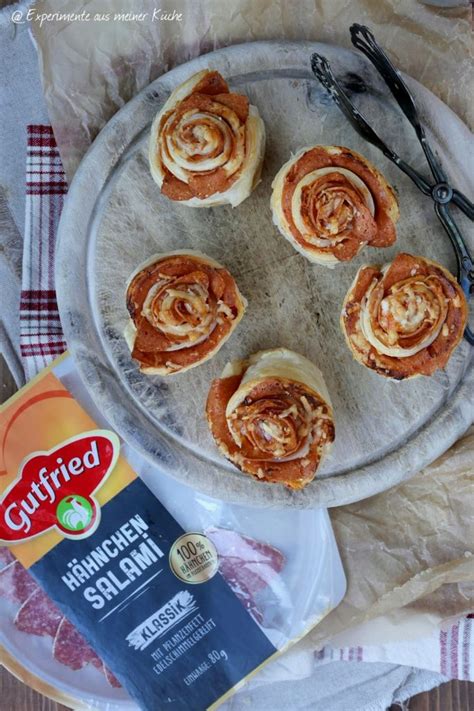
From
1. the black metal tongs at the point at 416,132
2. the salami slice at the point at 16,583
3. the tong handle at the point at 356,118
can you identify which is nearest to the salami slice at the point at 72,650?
the salami slice at the point at 16,583

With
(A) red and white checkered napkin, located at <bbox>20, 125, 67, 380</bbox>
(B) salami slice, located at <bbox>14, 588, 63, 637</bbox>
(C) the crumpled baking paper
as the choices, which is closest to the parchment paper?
(C) the crumpled baking paper

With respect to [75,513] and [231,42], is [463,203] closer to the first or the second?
[231,42]

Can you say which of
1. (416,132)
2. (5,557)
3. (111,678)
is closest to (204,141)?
(416,132)

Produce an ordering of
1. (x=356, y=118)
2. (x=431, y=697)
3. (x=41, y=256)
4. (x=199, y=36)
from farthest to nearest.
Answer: (x=431, y=697), (x=41, y=256), (x=199, y=36), (x=356, y=118)

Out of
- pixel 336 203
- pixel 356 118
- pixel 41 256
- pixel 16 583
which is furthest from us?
pixel 16 583

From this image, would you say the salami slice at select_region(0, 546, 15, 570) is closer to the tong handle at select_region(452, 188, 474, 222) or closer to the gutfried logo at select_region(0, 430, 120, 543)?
the gutfried logo at select_region(0, 430, 120, 543)

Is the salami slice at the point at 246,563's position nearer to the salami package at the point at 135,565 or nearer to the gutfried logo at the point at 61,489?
the salami package at the point at 135,565
